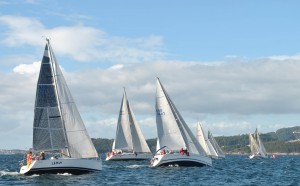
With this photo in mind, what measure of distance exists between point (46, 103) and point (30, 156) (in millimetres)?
5160

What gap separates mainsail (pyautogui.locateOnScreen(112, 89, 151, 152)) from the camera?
101875 millimetres

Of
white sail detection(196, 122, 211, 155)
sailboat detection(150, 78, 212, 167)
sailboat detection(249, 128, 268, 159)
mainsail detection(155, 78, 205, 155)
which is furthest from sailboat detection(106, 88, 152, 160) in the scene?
sailboat detection(249, 128, 268, 159)

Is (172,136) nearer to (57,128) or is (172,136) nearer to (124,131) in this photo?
(57,128)

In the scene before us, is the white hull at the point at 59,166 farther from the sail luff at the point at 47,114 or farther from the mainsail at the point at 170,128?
the mainsail at the point at 170,128

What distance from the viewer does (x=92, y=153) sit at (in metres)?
55.2

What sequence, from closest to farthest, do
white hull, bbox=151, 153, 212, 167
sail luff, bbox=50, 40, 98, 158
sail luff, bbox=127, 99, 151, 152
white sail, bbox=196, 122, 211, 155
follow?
sail luff, bbox=50, 40, 98, 158
white hull, bbox=151, 153, 212, 167
sail luff, bbox=127, 99, 151, 152
white sail, bbox=196, 122, 211, 155

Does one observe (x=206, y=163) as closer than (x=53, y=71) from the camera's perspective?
No

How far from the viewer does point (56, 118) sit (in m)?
53.7

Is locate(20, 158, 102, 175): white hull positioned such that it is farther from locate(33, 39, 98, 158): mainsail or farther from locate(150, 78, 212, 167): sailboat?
locate(150, 78, 212, 167): sailboat

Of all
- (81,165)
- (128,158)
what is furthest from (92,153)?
(128,158)

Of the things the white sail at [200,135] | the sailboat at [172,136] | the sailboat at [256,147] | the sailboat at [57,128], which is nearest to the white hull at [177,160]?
the sailboat at [172,136]

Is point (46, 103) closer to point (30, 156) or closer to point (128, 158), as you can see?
point (30, 156)

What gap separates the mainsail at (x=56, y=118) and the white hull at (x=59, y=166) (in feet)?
4.01

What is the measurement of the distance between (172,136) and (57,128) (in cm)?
1963
